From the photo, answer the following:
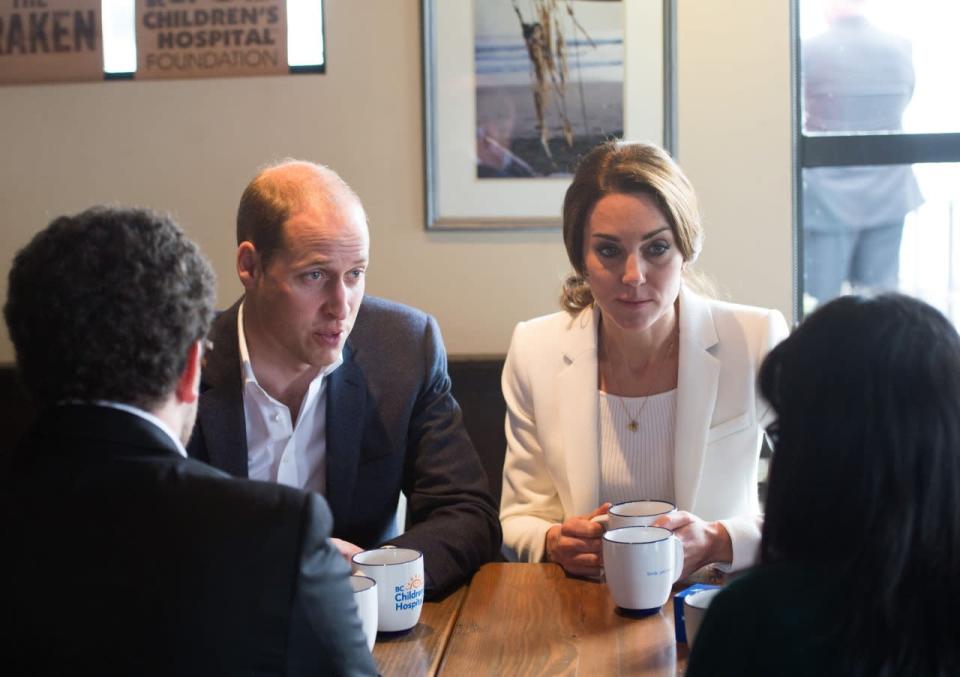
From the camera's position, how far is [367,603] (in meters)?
1.40

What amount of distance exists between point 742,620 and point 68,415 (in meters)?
0.69

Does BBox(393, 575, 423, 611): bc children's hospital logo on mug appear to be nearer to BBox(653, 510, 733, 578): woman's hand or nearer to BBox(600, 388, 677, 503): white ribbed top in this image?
BBox(653, 510, 733, 578): woman's hand

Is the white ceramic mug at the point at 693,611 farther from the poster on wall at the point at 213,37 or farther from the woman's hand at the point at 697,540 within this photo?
the poster on wall at the point at 213,37

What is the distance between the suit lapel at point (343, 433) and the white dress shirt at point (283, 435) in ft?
0.08

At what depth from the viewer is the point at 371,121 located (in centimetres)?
314

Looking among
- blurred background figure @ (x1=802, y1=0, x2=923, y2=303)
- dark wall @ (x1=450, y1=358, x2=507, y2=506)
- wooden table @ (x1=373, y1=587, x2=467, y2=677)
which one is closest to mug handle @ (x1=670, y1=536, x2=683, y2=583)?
wooden table @ (x1=373, y1=587, x2=467, y2=677)

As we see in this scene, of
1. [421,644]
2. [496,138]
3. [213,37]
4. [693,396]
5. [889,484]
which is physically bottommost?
[421,644]

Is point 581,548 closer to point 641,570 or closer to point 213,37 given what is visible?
point 641,570

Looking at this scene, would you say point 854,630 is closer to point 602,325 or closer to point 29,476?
point 29,476

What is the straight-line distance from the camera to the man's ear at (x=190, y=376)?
1.18 metres

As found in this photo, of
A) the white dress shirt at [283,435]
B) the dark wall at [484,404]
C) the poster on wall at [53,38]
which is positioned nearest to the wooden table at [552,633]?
the white dress shirt at [283,435]

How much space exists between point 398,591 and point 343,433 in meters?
0.62

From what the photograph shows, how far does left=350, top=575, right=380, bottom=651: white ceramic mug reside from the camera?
1.39 m

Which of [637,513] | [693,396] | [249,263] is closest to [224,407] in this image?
[249,263]
